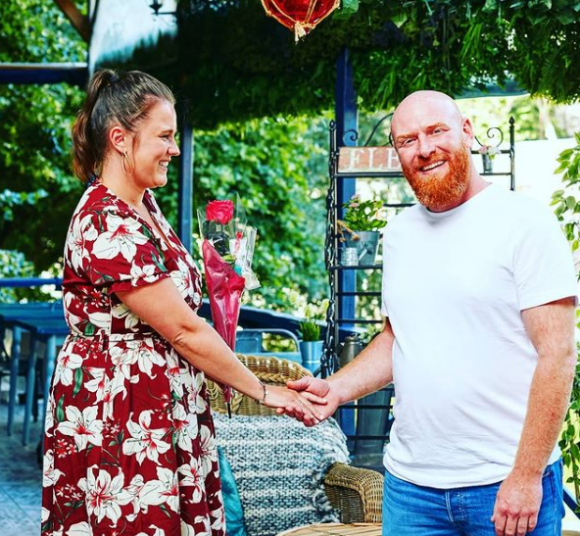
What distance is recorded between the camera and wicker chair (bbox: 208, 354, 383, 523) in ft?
10.3

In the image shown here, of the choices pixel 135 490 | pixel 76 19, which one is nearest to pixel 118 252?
pixel 135 490

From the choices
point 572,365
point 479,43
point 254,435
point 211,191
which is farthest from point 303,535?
point 211,191

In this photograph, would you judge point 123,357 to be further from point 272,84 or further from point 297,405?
point 272,84

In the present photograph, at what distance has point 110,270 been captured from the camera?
2.28 m

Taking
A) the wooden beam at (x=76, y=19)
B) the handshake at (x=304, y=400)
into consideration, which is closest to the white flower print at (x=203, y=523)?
the handshake at (x=304, y=400)

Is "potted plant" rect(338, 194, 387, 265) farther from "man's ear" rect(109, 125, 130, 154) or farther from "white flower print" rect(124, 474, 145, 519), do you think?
"white flower print" rect(124, 474, 145, 519)

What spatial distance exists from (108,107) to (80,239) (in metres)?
0.34

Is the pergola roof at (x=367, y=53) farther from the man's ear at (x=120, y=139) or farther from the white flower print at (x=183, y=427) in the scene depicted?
the white flower print at (x=183, y=427)

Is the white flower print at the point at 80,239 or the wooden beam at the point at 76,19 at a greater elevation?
the wooden beam at the point at 76,19

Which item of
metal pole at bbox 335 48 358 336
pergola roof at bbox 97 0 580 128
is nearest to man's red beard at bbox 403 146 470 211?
pergola roof at bbox 97 0 580 128

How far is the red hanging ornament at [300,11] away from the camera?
375 centimetres

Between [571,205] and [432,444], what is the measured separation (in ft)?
6.08

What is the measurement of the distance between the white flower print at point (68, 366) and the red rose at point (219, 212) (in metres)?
0.63

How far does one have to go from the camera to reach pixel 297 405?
2.74 m
